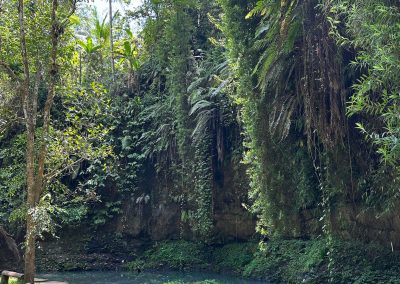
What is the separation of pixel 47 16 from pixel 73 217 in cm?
801

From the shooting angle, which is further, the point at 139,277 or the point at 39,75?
the point at 139,277

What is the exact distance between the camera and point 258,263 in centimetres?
1220

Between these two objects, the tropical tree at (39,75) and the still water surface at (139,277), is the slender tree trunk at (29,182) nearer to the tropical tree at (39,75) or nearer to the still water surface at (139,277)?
the tropical tree at (39,75)

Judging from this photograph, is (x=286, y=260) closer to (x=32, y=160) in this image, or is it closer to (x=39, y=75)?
(x=32, y=160)

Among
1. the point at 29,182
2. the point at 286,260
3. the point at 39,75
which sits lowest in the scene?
the point at 286,260

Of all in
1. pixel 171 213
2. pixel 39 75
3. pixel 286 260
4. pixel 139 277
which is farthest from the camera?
pixel 171 213

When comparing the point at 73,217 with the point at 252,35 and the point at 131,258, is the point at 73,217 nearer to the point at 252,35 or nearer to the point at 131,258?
the point at 131,258

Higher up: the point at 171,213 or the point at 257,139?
the point at 257,139

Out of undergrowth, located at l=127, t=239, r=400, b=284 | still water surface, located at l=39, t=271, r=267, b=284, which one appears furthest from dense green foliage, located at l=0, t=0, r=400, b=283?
still water surface, located at l=39, t=271, r=267, b=284

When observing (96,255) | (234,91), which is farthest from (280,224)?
(96,255)

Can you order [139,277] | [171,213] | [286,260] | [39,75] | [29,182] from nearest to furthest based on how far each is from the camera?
[29,182] < [39,75] < [286,260] < [139,277] < [171,213]

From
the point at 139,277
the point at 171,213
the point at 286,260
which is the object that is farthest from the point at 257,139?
the point at 171,213

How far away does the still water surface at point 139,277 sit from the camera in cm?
1167

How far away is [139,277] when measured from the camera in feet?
41.9
